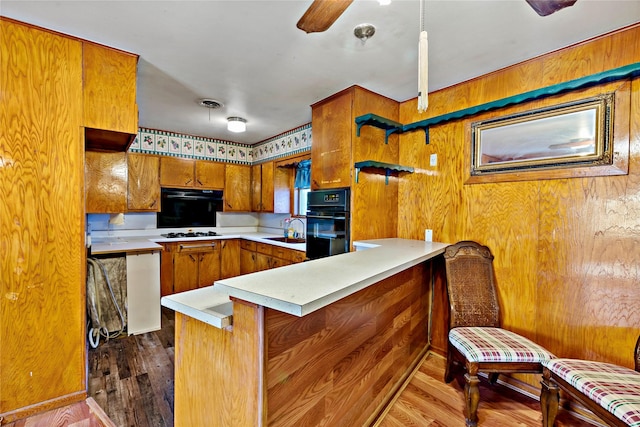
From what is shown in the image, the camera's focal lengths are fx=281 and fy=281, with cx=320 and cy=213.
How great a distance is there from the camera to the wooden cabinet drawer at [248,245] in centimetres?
430

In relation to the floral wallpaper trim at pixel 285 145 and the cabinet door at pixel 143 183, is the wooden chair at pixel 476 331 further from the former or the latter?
the cabinet door at pixel 143 183

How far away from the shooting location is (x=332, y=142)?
2705 millimetres

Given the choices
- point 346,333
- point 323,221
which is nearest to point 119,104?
point 323,221

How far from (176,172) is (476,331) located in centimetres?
425

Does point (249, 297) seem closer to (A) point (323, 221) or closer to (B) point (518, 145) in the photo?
(A) point (323, 221)

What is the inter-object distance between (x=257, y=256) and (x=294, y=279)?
3.11 meters

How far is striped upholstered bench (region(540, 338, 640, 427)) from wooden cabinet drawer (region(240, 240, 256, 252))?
354 centimetres

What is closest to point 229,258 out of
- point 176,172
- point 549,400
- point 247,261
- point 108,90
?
point 247,261

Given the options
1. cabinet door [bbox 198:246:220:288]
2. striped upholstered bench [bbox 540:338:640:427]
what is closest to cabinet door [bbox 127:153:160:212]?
cabinet door [bbox 198:246:220:288]

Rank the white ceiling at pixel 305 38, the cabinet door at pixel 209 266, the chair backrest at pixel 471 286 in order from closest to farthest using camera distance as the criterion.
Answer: the white ceiling at pixel 305 38
the chair backrest at pixel 471 286
the cabinet door at pixel 209 266

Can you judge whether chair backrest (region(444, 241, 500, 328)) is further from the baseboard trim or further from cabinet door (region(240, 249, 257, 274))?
cabinet door (region(240, 249, 257, 274))

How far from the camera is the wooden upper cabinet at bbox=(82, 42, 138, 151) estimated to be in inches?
75.7

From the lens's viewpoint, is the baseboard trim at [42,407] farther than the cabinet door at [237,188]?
No

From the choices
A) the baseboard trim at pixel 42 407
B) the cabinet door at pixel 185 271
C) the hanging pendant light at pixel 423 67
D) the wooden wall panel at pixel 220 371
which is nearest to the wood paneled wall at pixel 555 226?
the hanging pendant light at pixel 423 67
